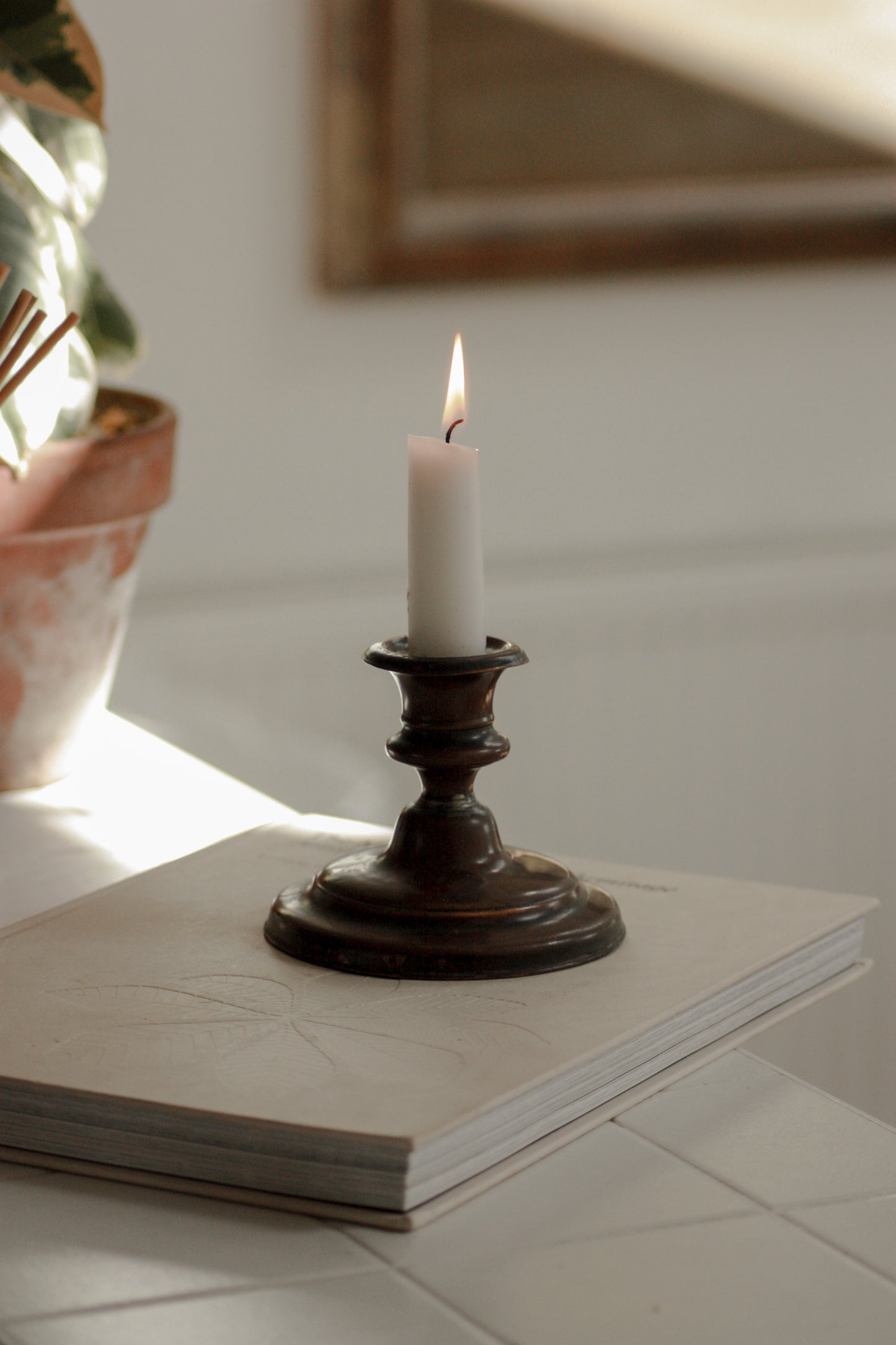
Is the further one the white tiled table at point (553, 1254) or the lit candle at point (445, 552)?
the lit candle at point (445, 552)

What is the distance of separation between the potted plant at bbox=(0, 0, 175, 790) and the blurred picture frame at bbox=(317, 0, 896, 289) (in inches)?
24.6

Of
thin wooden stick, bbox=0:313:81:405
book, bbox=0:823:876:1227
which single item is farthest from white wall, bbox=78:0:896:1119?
book, bbox=0:823:876:1227

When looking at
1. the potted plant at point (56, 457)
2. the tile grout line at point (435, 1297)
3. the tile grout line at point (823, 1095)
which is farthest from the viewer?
the potted plant at point (56, 457)

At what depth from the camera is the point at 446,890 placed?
1.78 feet

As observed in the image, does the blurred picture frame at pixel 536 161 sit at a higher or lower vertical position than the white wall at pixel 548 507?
higher

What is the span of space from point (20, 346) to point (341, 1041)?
38cm

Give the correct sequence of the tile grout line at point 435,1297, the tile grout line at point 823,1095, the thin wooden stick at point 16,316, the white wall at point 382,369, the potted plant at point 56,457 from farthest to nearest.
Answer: the white wall at point 382,369 → the potted plant at point 56,457 → the thin wooden stick at point 16,316 → the tile grout line at point 823,1095 → the tile grout line at point 435,1297

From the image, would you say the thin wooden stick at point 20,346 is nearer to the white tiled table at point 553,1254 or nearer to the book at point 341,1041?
the book at point 341,1041

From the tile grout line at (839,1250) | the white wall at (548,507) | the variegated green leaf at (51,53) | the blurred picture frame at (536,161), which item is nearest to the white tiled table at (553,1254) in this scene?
the tile grout line at (839,1250)

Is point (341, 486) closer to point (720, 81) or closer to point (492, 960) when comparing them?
point (720, 81)

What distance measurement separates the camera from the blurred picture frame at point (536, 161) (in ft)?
4.76

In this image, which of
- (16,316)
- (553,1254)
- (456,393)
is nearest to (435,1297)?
(553,1254)

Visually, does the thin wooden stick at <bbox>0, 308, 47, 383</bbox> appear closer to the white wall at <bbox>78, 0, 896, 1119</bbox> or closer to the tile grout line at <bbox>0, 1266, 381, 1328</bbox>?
the tile grout line at <bbox>0, 1266, 381, 1328</bbox>

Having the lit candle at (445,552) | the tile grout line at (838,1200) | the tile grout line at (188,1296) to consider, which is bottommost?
the tile grout line at (188,1296)
